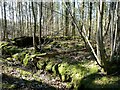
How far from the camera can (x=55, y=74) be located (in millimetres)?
8969

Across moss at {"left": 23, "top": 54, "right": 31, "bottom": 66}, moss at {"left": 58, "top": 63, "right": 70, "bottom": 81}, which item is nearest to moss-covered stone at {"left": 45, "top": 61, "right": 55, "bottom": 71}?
moss at {"left": 58, "top": 63, "right": 70, "bottom": 81}

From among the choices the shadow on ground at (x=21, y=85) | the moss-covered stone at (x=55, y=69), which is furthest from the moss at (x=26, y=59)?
the shadow on ground at (x=21, y=85)

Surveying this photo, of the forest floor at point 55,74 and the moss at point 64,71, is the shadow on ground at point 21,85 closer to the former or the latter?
the forest floor at point 55,74

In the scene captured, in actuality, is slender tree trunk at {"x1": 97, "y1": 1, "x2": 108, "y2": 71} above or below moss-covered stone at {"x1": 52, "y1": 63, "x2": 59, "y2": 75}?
above

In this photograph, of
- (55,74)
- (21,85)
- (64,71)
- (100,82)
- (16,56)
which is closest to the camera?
(100,82)

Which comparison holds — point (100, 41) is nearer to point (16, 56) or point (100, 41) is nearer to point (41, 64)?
point (41, 64)

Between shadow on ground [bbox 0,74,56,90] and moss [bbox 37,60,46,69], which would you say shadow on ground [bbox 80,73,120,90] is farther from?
moss [bbox 37,60,46,69]

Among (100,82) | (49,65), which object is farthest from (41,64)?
(100,82)

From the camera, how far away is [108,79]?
6.67 meters

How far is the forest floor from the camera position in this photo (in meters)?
6.74

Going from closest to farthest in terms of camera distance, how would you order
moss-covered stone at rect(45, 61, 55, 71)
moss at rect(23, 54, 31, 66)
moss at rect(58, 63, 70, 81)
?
1. moss at rect(58, 63, 70, 81)
2. moss-covered stone at rect(45, 61, 55, 71)
3. moss at rect(23, 54, 31, 66)

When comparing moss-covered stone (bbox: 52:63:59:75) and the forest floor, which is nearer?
the forest floor

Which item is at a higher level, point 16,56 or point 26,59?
point 26,59

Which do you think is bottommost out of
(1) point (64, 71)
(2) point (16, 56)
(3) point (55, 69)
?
(2) point (16, 56)
